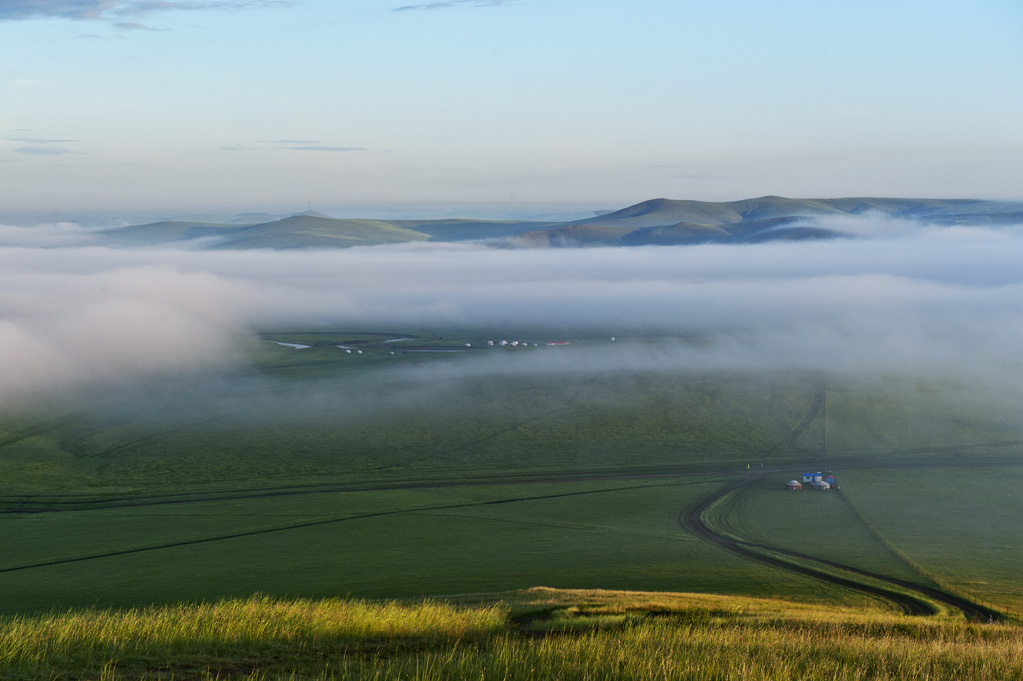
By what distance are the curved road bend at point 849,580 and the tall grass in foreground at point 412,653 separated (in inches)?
1241

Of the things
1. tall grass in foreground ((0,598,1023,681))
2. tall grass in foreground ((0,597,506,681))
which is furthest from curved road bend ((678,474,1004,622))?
tall grass in foreground ((0,597,506,681))

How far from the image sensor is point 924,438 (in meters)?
120

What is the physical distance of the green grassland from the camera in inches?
2226

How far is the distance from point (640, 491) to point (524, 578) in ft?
133

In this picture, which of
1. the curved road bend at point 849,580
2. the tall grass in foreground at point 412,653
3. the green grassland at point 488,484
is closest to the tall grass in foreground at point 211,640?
the tall grass in foreground at point 412,653

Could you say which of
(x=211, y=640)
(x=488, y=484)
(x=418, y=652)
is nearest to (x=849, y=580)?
(x=418, y=652)

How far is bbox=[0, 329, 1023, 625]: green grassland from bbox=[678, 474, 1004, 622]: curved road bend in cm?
148

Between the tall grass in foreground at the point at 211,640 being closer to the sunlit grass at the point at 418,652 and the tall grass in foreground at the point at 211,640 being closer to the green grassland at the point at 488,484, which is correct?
the sunlit grass at the point at 418,652

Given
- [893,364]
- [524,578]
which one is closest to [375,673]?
[524,578]

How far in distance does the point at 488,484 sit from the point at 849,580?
4764 centimetres

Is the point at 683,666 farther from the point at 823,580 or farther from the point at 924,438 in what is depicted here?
the point at 924,438

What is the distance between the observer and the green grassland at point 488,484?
56531 millimetres

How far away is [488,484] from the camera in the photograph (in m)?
96.8

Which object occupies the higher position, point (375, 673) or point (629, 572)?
point (375, 673)
